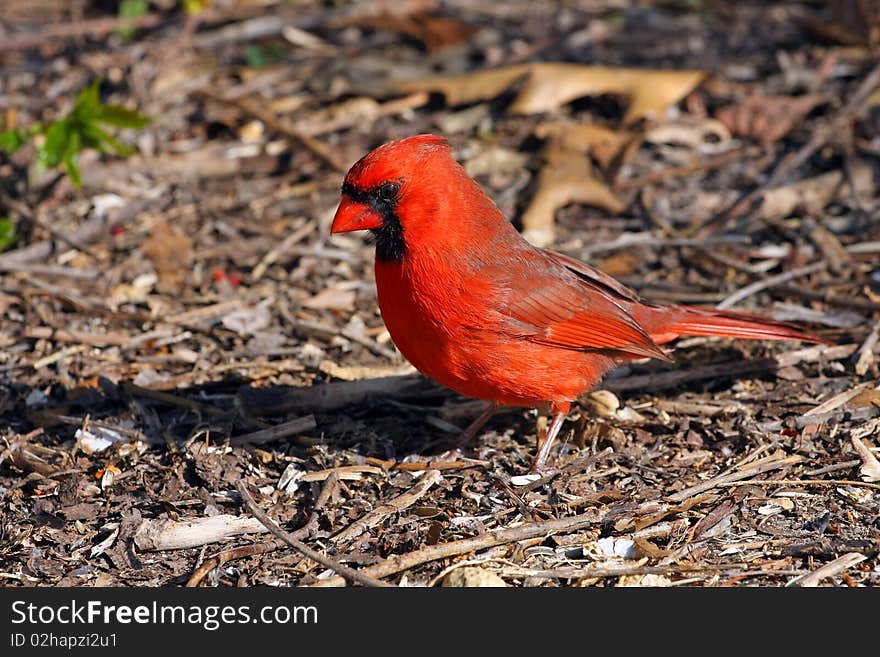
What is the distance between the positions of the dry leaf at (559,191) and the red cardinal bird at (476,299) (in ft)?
4.39

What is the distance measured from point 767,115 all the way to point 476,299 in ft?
10.1

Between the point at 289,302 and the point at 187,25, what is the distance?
244cm

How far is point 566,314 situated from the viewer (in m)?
4.45

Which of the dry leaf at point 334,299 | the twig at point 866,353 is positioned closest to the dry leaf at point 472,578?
the twig at point 866,353

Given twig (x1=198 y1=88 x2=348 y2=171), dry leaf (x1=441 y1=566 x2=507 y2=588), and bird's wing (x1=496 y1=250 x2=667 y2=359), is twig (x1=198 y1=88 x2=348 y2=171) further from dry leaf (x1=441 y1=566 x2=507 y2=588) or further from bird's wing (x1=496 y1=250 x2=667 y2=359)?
dry leaf (x1=441 y1=566 x2=507 y2=588)

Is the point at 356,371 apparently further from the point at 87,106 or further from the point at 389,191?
the point at 87,106

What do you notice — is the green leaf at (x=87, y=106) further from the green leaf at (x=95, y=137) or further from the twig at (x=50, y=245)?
the twig at (x=50, y=245)

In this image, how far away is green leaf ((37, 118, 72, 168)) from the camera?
548 centimetres

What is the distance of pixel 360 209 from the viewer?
4.09 m

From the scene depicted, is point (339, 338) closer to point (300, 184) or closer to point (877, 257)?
point (300, 184)

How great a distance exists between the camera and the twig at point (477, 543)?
3.72 m

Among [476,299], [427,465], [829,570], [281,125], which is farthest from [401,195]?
[281,125]

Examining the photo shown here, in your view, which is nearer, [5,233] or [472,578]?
[472,578]

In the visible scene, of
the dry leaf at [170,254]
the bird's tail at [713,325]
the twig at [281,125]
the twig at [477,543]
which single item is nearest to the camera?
the twig at [477,543]
